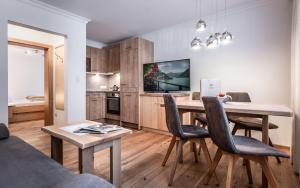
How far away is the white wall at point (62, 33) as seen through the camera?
2.45m

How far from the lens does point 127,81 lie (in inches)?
169

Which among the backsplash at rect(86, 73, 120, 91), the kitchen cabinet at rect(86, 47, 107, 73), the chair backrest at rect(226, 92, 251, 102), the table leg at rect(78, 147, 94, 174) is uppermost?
the kitchen cabinet at rect(86, 47, 107, 73)

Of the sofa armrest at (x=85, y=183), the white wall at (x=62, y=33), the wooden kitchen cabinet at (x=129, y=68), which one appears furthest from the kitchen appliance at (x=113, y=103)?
the sofa armrest at (x=85, y=183)

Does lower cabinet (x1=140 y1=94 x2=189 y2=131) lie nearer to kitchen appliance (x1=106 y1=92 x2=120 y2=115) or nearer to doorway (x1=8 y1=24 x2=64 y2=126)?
kitchen appliance (x1=106 y1=92 x2=120 y2=115)

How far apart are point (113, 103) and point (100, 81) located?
45.6 inches

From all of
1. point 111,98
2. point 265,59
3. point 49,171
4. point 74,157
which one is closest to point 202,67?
point 265,59

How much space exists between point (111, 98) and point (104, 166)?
275 centimetres

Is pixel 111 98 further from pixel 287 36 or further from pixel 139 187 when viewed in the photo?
pixel 287 36

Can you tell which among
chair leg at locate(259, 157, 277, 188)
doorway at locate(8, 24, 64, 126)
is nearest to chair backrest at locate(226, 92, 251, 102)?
chair leg at locate(259, 157, 277, 188)

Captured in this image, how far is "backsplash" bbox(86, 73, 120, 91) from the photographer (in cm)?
516

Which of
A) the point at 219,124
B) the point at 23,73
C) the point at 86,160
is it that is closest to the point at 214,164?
the point at 219,124

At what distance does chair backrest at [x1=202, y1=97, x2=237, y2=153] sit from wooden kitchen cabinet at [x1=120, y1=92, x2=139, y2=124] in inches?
107

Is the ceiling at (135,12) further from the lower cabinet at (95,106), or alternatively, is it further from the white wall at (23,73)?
the white wall at (23,73)

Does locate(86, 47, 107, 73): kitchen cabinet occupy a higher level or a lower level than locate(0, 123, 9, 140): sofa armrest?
higher
